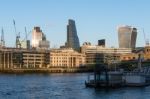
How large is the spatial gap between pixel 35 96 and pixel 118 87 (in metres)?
21.7

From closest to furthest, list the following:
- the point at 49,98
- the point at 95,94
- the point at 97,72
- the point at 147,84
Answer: the point at 49,98
the point at 95,94
the point at 97,72
the point at 147,84

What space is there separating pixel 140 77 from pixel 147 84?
3.58 metres

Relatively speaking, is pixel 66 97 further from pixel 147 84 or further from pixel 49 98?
pixel 147 84

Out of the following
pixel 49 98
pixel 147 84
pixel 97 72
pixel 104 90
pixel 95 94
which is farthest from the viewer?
pixel 147 84

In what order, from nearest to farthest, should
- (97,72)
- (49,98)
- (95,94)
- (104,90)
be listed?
(49,98) → (95,94) → (104,90) → (97,72)

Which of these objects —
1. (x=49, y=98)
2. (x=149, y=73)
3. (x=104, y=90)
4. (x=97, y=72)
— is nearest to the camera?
(x=49, y=98)

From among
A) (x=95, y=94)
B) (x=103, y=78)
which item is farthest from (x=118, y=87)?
(x=95, y=94)

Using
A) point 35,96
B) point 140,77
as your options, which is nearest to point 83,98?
point 35,96

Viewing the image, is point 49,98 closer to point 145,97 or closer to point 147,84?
point 145,97

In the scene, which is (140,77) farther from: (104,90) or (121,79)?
(104,90)

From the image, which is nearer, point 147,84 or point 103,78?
point 103,78

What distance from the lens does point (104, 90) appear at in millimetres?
81562

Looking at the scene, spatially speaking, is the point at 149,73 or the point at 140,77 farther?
the point at 149,73

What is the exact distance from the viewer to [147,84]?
94500mm
